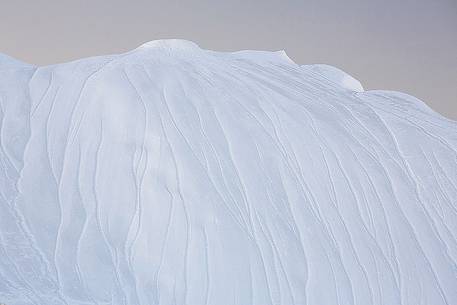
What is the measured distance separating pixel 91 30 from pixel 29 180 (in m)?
2.05

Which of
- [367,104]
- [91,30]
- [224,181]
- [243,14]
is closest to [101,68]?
[224,181]

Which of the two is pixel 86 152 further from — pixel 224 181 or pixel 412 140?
pixel 412 140

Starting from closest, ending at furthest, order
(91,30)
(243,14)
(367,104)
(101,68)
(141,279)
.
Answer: (141,279) → (101,68) → (367,104) → (91,30) → (243,14)

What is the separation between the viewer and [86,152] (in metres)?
1.11

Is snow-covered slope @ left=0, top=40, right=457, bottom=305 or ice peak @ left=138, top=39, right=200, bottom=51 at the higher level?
ice peak @ left=138, top=39, right=200, bottom=51

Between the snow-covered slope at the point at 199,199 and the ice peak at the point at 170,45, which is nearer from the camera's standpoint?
the snow-covered slope at the point at 199,199

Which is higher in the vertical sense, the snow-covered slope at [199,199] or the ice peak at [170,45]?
the ice peak at [170,45]

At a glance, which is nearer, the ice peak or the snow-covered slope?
the snow-covered slope

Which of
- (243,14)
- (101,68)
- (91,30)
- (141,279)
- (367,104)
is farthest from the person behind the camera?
(243,14)

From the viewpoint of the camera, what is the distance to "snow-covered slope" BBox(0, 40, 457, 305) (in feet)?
3.45

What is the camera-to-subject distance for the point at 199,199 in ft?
3.50

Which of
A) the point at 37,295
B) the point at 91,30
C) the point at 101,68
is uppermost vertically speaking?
the point at 101,68

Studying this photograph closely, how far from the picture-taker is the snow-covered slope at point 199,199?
1051mm

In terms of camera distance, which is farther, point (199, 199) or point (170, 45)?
point (170, 45)
